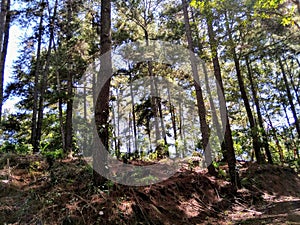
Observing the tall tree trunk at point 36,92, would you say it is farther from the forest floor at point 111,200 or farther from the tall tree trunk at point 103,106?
the tall tree trunk at point 103,106

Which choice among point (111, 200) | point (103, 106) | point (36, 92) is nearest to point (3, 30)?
point (36, 92)

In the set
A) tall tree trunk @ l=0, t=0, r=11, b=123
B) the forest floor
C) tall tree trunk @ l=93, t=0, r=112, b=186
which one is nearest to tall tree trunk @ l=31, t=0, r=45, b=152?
tall tree trunk @ l=0, t=0, r=11, b=123

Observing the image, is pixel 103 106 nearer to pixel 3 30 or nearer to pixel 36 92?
pixel 3 30

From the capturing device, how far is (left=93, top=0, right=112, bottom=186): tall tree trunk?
4.82 m

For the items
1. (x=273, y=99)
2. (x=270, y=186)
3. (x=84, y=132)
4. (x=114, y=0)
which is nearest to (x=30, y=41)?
(x=114, y=0)

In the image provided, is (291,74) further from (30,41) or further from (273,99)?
(30,41)

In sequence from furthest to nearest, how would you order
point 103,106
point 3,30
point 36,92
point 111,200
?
point 36,92
point 3,30
point 103,106
point 111,200

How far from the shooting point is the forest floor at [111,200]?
392 centimetres

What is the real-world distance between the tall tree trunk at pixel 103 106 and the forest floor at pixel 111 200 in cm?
35

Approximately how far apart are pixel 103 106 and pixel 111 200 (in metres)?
1.93

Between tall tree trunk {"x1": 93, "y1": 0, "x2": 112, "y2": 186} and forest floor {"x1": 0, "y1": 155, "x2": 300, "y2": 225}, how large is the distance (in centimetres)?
35

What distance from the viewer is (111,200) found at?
4309mm

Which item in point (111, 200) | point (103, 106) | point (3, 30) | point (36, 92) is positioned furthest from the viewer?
point (36, 92)

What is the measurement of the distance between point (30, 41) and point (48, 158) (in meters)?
8.12
